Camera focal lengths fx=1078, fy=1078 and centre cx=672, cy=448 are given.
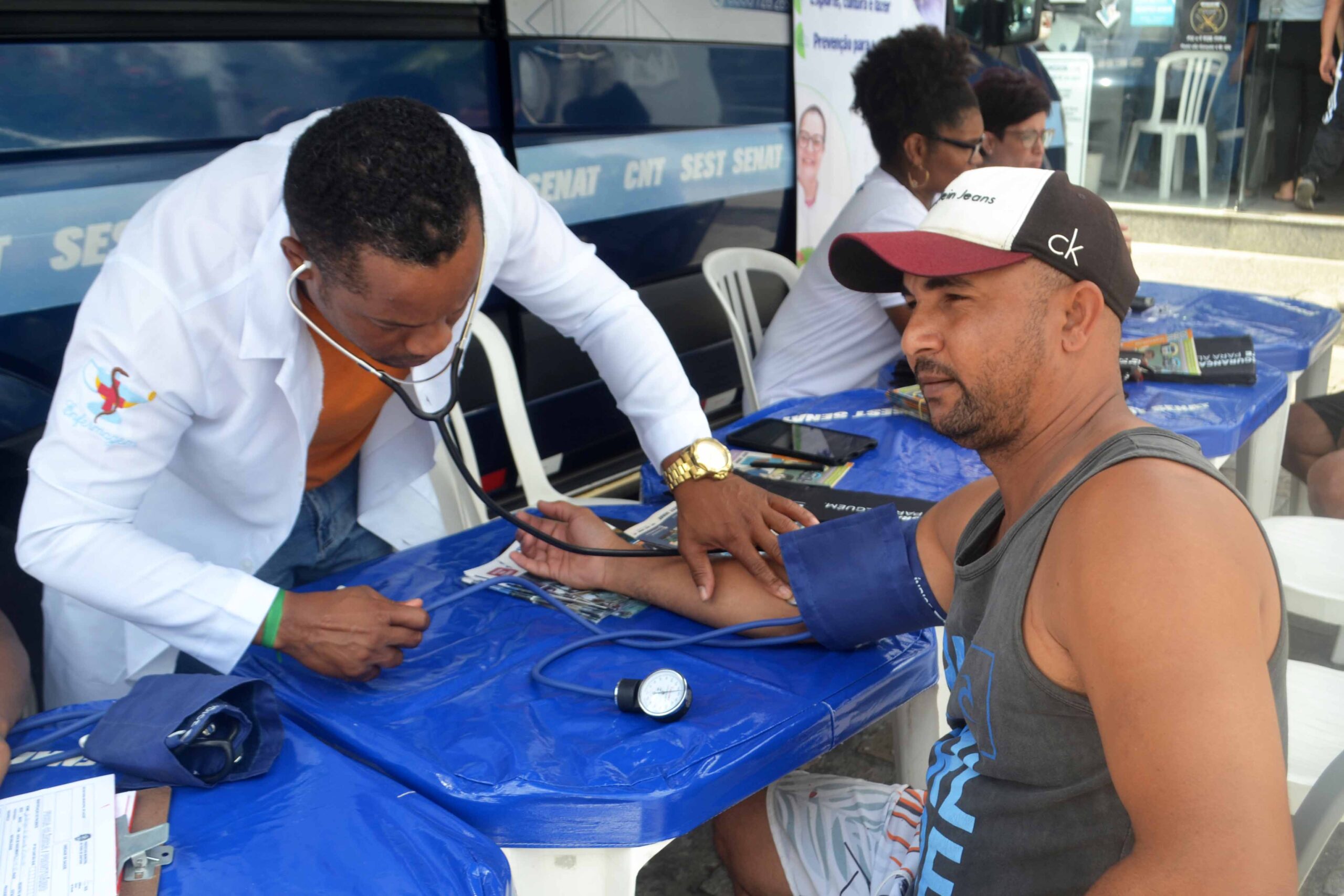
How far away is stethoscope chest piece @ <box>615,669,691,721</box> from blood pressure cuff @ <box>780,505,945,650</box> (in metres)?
0.21

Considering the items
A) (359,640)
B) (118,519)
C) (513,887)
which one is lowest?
(513,887)

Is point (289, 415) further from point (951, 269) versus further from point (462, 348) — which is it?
point (951, 269)

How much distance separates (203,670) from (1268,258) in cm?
690

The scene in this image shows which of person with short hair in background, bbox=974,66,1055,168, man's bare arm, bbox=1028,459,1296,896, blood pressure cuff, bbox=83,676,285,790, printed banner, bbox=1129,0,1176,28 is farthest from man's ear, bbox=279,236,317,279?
printed banner, bbox=1129,0,1176,28

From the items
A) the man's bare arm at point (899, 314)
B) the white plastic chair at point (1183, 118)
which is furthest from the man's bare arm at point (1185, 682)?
the white plastic chair at point (1183, 118)

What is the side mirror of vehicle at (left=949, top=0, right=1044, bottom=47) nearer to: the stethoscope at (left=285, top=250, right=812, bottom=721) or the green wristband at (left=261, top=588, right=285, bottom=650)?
the stethoscope at (left=285, top=250, right=812, bottom=721)

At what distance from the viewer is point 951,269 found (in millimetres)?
1081

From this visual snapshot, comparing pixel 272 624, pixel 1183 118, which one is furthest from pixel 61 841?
pixel 1183 118

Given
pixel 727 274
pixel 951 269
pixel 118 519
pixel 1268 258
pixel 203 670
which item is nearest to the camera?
pixel 951 269

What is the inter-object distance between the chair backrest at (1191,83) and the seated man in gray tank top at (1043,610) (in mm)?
7014

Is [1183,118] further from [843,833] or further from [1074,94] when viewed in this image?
[843,833]

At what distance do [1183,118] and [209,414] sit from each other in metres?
7.54

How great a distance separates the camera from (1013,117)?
3.53m

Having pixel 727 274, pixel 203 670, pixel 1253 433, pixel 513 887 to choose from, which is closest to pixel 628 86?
pixel 727 274
